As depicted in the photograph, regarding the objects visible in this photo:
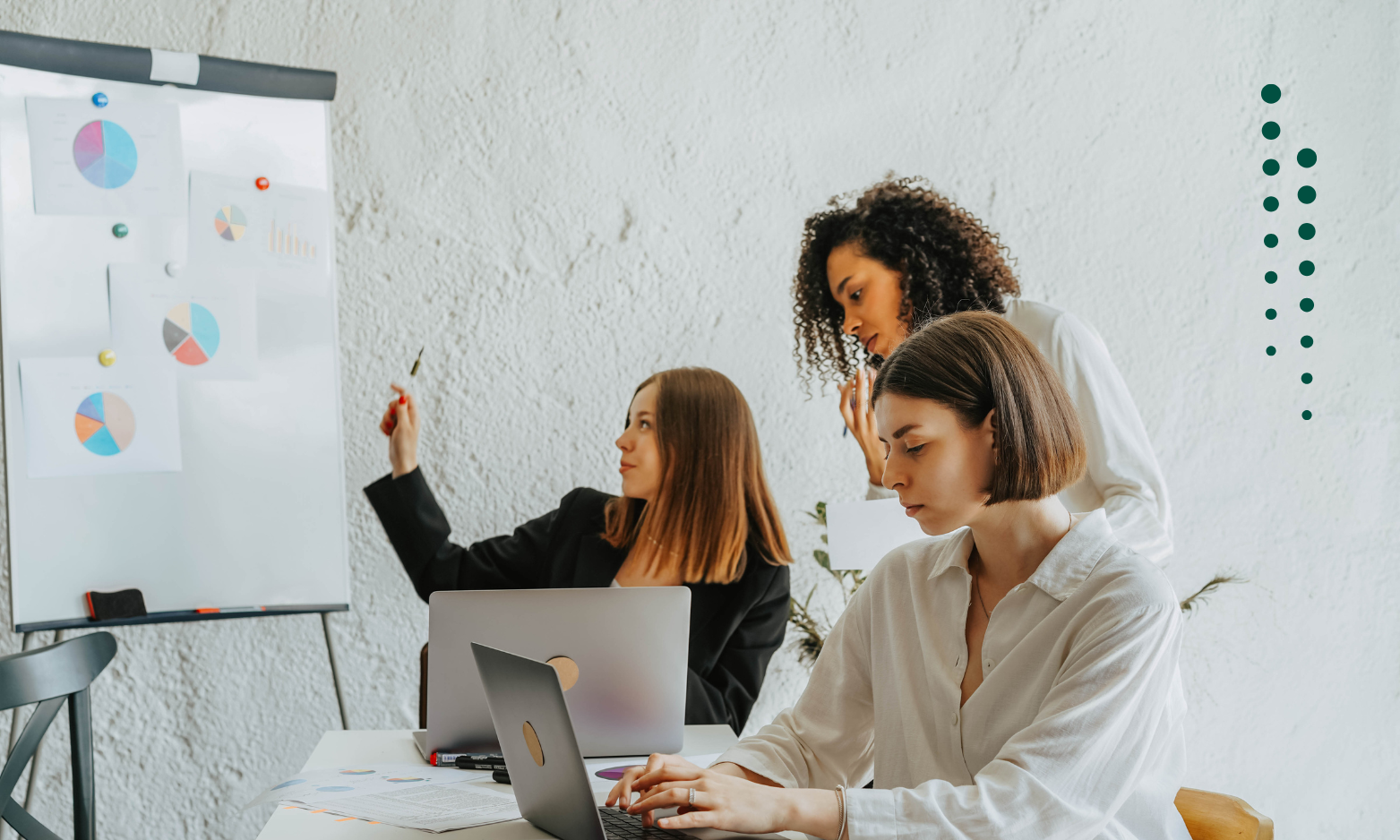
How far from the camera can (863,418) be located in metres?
2.02

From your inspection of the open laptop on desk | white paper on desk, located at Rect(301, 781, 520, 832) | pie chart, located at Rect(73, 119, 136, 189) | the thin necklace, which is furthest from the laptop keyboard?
pie chart, located at Rect(73, 119, 136, 189)

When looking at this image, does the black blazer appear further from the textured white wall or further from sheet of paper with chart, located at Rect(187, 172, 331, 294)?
sheet of paper with chart, located at Rect(187, 172, 331, 294)

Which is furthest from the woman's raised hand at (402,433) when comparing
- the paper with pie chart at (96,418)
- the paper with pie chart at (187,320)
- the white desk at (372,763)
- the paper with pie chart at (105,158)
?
the white desk at (372,763)

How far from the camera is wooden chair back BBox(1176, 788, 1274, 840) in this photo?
1.11 metres

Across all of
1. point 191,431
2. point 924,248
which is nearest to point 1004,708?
point 924,248

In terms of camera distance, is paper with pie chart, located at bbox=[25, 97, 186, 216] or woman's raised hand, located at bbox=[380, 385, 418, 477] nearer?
paper with pie chart, located at bbox=[25, 97, 186, 216]

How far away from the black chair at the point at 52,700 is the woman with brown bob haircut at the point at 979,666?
79 centimetres

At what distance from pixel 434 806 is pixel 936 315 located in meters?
1.24

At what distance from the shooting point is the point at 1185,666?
270 centimetres

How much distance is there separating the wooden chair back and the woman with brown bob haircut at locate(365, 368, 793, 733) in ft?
2.70

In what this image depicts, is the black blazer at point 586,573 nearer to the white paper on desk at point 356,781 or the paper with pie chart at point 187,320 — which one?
the paper with pie chart at point 187,320

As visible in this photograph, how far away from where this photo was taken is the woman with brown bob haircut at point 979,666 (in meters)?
0.92

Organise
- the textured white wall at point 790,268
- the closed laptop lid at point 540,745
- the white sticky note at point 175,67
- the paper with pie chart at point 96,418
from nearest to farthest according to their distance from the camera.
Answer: the closed laptop lid at point 540,745
the paper with pie chart at point 96,418
the white sticky note at point 175,67
the textured white wall at point 790,268

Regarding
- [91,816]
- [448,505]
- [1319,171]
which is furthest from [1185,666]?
[91,816]
